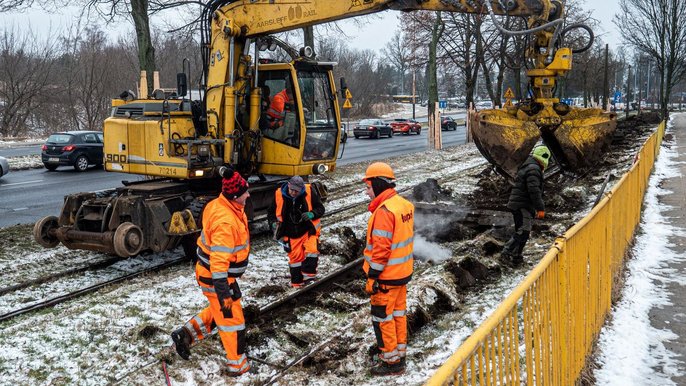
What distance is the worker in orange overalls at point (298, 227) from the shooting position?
7848 millimetres

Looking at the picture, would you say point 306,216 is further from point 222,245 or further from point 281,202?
point 222,245

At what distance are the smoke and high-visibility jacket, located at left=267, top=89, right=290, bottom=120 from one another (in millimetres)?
3121

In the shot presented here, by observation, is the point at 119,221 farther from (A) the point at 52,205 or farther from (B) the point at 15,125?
(B) the point at 15,125

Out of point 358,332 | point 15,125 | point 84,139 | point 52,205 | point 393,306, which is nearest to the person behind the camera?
point 393,306

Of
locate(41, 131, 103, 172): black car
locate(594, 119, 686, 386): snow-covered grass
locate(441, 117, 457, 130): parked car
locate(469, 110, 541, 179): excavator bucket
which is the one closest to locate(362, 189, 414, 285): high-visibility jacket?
locate(594, 119, 686, 386): snow-covered grass

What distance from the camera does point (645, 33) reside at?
46.0 m

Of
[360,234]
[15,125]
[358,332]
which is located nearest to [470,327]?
[358,332]

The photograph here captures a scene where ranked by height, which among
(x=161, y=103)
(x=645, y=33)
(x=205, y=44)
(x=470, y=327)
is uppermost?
(x=645, y=33)

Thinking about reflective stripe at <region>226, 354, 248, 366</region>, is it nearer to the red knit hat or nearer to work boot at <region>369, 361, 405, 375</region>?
work boot at <region>369, 361, 405, 375</region>

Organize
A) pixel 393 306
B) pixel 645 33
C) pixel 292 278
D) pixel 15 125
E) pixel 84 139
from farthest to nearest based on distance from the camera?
pixel 645 33, pixel 15 125, pixel 84 139, pixel 292 278, pixel 393 306

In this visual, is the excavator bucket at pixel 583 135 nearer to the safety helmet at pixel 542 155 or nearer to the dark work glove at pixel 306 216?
the safety helmet at pixel 542 155

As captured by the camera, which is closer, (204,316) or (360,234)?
(204,316)

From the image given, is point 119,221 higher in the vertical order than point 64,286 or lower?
higher

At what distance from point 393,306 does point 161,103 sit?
6080 millimetres
